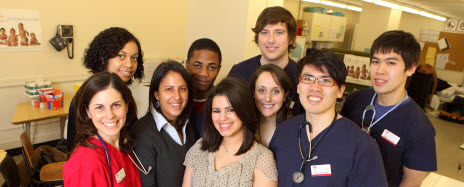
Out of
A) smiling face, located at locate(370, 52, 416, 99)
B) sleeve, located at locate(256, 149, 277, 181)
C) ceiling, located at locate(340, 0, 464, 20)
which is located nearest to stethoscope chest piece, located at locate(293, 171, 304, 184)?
sleeve, located at locate(256, 149, 277, 181)

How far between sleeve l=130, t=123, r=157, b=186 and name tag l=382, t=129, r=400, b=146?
1.29 meters

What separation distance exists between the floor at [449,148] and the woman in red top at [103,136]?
2.94 m

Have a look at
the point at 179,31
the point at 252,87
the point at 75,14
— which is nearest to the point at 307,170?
the point at 252,87

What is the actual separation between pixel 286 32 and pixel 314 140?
1045mm

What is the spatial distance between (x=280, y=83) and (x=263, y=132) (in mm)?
339

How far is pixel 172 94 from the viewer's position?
67.3 inches

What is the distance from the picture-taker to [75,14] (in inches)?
163

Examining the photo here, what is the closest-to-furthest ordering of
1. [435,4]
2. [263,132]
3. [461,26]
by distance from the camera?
[263,132] → [435,4] → [461,26]

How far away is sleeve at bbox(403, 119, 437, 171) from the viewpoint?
153 cm

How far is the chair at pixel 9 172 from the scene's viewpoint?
85.7 inches

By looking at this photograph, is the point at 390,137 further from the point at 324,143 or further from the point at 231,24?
the point at 231,24

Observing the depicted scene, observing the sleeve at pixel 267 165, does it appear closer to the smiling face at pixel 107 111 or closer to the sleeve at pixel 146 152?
the sleeve at pixel 146 152

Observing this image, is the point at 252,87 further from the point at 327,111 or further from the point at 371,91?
the point at 371,91

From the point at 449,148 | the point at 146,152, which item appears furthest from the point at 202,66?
the point at 449,148
